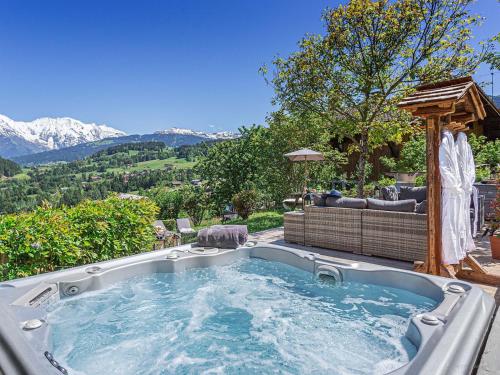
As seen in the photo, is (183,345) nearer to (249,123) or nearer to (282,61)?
(282,61)

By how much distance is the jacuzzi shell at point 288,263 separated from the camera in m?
2.02

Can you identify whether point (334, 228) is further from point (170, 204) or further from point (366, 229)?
point (170, 204)

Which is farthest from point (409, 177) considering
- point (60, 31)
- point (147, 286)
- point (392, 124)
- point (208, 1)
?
point (60, 31)

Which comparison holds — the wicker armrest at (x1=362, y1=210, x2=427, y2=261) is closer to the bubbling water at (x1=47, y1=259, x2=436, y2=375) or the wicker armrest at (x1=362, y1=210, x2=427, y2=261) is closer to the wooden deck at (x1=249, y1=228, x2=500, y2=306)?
the wooden deck at (x1=249, y1=228, x2=500, y2=306)

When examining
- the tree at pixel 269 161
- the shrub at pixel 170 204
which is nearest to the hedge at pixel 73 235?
the tree at pixel 269 161

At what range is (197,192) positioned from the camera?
61.3 feet

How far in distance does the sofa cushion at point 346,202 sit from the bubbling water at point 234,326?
1.63 metres

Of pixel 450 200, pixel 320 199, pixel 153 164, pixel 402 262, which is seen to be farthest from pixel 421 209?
pixel 153 164

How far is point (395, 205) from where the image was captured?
505cm

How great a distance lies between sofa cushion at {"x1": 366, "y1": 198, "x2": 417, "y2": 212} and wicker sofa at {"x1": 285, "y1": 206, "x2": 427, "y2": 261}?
3.1 inches

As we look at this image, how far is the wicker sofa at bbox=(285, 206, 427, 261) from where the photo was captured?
4840 mm

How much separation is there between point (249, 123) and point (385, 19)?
890 cm

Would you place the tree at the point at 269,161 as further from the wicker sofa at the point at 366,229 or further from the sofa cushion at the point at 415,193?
the wicker sofa at the point at 366,229

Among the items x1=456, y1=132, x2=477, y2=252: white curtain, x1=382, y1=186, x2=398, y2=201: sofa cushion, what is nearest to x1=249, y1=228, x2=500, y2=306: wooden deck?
x1=456, y1=132, x2=477, y2=252: white curtain
